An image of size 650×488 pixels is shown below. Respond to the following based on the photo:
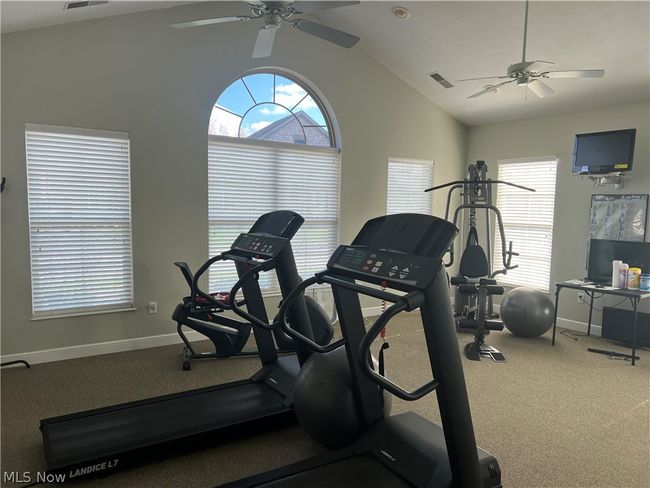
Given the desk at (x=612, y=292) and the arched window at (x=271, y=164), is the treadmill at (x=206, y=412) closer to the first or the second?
the arched window at (x=271, y=164)

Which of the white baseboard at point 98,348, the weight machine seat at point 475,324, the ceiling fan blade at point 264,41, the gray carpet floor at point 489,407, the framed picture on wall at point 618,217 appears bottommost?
the gray carpet floor at point 489,407

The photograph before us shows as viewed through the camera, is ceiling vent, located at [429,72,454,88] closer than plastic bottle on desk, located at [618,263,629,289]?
No

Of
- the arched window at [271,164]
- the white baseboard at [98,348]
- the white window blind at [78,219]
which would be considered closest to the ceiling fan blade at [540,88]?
the arched window at [271,164]

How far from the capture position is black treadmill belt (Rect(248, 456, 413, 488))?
215cm

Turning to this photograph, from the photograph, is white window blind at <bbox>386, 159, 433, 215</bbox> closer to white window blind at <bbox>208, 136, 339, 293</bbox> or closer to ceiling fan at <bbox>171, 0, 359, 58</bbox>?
white window blind at <bbox>208, 136, 339, 293</bbox>

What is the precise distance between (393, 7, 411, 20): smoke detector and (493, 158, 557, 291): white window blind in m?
2.66

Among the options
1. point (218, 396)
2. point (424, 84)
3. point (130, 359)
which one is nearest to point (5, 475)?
point (218, 396)

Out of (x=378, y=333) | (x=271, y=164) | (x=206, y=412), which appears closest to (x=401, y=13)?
(x=271, y=164)

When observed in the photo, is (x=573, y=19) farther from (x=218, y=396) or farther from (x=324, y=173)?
(x=218, y=396)

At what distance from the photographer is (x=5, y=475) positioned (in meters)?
2.47

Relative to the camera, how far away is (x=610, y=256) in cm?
500

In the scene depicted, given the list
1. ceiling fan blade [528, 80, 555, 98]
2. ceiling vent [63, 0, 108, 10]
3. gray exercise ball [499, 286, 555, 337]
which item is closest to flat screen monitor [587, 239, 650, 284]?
gray exercise ball [499, 286, 555, 337]

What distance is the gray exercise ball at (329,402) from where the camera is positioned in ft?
8.36

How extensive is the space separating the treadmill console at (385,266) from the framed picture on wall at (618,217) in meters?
4.33
